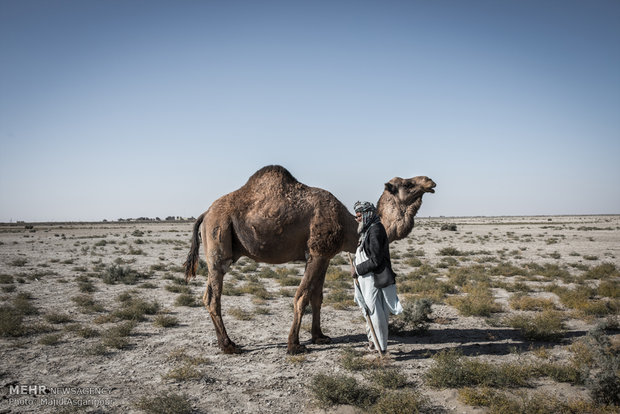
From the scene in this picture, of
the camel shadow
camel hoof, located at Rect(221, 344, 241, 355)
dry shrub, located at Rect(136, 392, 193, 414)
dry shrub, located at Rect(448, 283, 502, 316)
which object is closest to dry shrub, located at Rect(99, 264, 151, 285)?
camel hoof, located at Rect(221, 344, 241, 355)

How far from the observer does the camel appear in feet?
20.1

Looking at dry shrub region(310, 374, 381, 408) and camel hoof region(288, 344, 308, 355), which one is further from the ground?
dry shrub region(310, 374, 381, 408)

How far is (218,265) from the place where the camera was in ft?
20.6

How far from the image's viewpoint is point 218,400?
15.1 ft

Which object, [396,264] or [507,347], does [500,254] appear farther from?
[507,347]

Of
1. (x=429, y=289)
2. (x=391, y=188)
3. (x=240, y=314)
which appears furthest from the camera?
(x=429, y=289)

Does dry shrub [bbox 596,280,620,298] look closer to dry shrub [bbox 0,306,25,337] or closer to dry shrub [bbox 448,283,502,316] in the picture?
dry shrub [bbox 448,283,502,316]

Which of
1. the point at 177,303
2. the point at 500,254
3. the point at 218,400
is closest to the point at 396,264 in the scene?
the point at 500,254

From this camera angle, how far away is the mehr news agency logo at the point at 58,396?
175 inches

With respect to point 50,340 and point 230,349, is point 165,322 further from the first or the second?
point 230,349

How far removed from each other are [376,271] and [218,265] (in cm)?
285

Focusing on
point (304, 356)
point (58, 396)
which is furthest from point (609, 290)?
point (58, 396)

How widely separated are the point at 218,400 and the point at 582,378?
4873 millimetres

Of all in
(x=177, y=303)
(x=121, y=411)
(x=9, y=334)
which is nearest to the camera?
(x=121, y=411)
